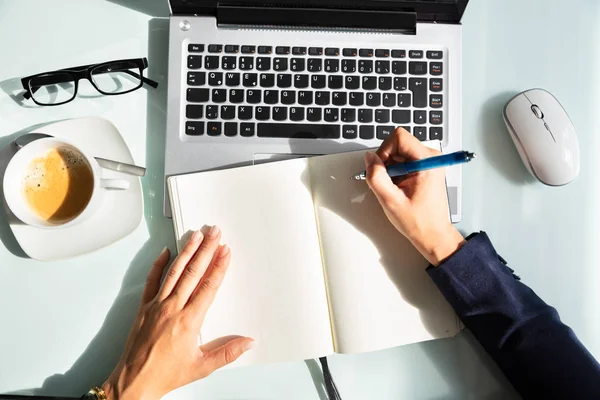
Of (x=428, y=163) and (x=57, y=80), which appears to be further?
(x=57, y=80)

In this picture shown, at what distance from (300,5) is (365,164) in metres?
0.25

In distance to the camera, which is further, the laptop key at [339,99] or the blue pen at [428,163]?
the laptop key at [339,99]

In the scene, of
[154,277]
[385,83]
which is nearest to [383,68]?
[385,83]

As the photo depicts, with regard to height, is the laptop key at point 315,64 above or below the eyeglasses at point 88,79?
above

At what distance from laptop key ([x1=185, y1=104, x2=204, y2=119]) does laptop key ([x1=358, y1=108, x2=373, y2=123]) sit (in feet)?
0.74

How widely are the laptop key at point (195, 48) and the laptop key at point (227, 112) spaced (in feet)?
0.30

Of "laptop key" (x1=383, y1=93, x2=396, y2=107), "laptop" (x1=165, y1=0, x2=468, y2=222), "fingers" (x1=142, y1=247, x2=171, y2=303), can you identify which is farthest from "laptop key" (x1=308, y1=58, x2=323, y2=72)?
"fingers" (x1=142, y1=247, x2=171, y2=303)

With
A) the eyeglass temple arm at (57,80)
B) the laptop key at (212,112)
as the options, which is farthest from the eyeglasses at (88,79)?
the laptop key at (212,112)

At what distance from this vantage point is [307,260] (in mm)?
680

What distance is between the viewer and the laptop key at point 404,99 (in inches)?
28.0

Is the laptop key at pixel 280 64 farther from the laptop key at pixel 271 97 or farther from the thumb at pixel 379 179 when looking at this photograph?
the thumb at pixel 379 179

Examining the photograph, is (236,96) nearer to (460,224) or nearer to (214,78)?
(214,78)

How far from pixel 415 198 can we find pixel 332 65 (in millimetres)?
230

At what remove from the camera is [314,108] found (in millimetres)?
709
